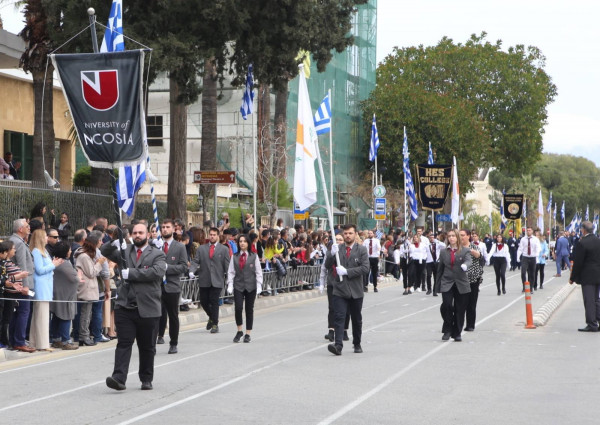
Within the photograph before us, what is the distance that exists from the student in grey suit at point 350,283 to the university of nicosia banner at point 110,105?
366 centimetres

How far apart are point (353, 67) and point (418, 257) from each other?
120ft

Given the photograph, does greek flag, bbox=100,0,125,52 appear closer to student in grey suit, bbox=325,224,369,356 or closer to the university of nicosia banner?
the university of nicosia banner

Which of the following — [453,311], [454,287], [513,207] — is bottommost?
[453,311]

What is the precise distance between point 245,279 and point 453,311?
141 inches

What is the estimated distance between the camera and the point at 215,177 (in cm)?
2478

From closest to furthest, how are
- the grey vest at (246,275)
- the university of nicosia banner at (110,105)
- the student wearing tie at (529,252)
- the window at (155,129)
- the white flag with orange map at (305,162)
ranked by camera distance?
the university of nicosia banner at (110,105) → the grey vest at (246,275) → the white flag with orange map at (305,162) → the student wearing tie at (529,252) → the window at (155,129)

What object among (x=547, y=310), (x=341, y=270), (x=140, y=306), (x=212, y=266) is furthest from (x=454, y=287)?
(x=140, y=306)

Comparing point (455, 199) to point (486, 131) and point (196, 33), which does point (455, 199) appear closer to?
point (196, 33)

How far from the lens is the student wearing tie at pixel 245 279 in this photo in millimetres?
16812

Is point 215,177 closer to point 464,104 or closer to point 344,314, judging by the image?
point 344,314

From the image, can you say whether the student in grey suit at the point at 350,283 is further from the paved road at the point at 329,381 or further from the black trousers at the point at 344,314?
the paved road at the point at 329,381

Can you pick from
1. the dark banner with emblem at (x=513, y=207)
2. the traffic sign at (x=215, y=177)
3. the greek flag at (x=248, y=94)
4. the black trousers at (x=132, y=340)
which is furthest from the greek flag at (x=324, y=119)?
the dark banner with emblem at (x=513, y=207)

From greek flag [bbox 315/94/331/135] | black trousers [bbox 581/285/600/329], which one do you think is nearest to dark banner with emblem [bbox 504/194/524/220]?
greek flag [bbox 315/94/331/135]

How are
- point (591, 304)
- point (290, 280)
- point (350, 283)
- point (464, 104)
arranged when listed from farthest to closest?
1. point (464, 104)
2. point (290, 280)
3. point (591, 304)
4. point (350, 283)
